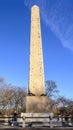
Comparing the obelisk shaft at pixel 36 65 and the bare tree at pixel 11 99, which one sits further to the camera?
the bare tree at pixel 11 99

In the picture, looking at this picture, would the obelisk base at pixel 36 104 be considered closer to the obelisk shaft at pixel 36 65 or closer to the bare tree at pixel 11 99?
the obelisk shaft at pixel 36 65

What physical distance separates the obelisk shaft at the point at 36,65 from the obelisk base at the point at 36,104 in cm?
35

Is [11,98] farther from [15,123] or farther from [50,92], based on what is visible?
[15,123]

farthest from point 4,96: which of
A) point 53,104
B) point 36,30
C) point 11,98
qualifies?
point 36,30

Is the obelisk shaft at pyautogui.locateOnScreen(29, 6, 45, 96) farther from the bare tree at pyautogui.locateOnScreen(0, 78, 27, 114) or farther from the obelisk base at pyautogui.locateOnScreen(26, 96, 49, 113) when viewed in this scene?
the bare tree at pyautogui.locateOnScreen(0, 78, 27, 114)

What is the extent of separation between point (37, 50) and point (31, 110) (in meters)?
4.24

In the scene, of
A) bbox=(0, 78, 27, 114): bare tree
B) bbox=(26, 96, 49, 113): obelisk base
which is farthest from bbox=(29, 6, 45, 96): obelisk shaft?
bbox=(0, 78, 27, 114): bare tree

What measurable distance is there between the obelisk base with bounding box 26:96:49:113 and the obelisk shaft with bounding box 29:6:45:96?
0.35 metres

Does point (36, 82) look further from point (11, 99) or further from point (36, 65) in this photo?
point (11, 99)

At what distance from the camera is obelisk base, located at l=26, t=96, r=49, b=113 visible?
61.1ft

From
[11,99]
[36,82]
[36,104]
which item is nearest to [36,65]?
[36,82]

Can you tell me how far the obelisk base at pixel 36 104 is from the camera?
1862 centimetres

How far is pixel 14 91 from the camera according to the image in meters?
54.3

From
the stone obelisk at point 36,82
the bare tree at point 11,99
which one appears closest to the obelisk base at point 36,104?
the stone obelisk at point 36,82
